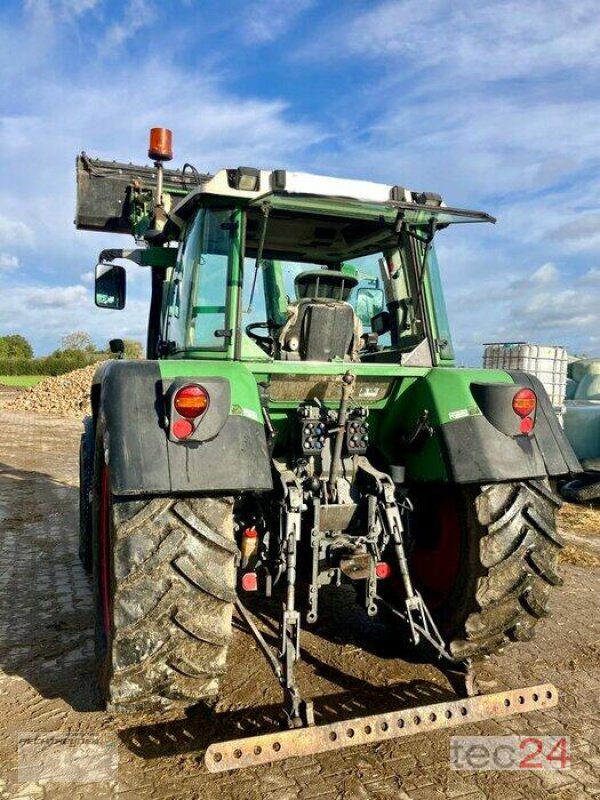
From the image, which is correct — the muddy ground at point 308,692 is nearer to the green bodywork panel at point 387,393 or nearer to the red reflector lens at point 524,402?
the green bodywork panel at point 387,393

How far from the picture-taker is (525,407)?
337 cm

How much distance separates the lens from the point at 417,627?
3268 mm

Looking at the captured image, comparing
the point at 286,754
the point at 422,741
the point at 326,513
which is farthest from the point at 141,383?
the point at 422,741

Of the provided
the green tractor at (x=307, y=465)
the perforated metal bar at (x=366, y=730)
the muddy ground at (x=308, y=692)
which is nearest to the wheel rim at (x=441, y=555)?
the green tractor at (x=307, y=465)

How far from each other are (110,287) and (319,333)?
7.16 ft

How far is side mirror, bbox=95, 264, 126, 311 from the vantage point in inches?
198

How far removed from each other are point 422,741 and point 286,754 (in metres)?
0.81

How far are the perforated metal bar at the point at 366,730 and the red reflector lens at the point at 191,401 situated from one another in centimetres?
125

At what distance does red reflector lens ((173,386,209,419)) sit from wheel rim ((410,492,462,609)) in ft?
5.13

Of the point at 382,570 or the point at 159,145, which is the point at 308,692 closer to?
the point at 382,570

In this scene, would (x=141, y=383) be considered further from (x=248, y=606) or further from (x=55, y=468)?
(x=55, y=468)

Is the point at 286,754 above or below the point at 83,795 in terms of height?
above

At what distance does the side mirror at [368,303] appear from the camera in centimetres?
437

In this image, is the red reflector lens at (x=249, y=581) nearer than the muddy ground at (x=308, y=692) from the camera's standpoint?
No
